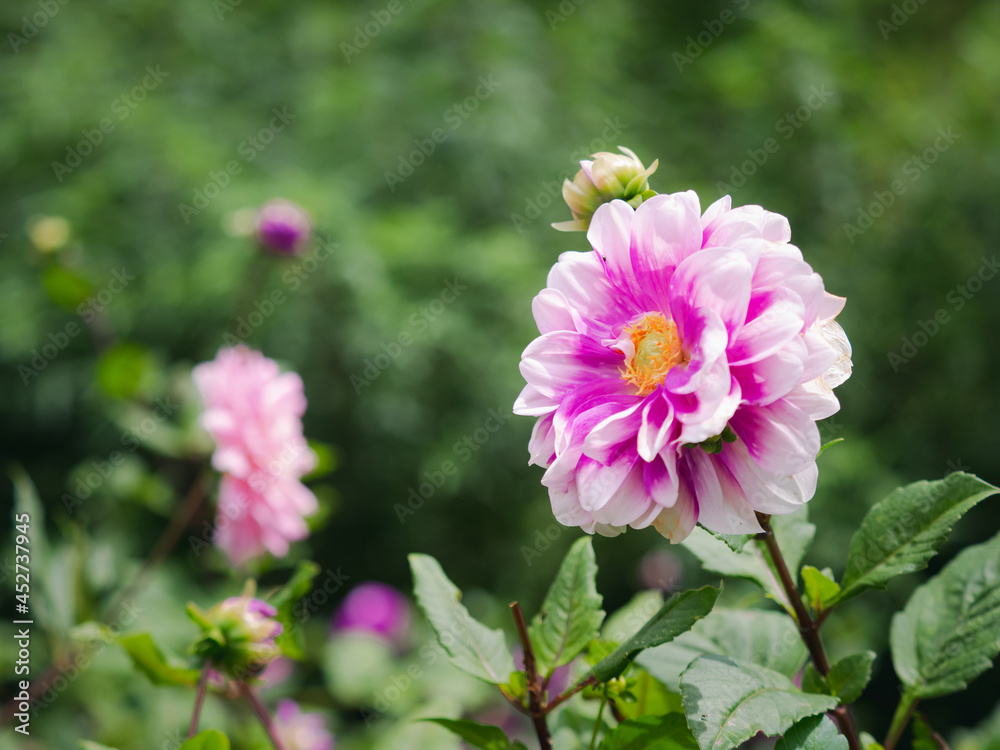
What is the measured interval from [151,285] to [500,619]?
4.08 ft

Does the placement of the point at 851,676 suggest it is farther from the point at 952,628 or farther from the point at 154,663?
the point at 154,663

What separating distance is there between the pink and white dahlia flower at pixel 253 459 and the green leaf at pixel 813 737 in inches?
28.3

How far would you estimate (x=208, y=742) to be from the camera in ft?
1.54

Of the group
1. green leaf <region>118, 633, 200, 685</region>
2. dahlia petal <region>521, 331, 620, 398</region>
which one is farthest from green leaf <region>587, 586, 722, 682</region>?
green leaf <region>118, 633, 200, 685</region>

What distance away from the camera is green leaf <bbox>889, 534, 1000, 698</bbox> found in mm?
472

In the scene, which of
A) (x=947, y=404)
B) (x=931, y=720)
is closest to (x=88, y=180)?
(x=947, y=404)

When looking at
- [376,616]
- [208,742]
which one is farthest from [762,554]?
[376,616]

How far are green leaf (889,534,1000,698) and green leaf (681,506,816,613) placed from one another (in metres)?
0.09

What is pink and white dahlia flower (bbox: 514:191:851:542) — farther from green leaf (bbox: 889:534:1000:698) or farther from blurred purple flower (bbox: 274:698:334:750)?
blurred purple flower (bbox: 274:698:334:750)

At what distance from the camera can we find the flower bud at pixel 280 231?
47.8 inches

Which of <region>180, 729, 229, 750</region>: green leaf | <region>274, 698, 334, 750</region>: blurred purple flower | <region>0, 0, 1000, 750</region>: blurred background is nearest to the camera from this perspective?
<region>180, 729, 229, 750</region>: green leaf

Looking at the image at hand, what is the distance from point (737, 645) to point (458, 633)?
19 centimetres

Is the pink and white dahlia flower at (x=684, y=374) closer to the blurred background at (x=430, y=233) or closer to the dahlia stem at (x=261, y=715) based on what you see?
the dahlia stem at (x=261, y=715)

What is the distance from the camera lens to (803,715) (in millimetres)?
383
